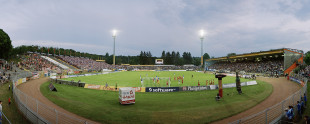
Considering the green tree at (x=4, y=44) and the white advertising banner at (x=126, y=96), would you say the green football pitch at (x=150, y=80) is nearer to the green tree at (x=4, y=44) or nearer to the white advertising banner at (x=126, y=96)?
the white advertising banner at (x=126, y=96)

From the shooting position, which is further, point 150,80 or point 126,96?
point 150,80

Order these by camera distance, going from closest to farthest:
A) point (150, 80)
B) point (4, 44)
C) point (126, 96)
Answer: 1. point (126, 96)
2. point (150, 80)
3. point (4, 44)

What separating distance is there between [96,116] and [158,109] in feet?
18.7

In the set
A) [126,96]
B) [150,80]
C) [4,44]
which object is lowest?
[150,80]

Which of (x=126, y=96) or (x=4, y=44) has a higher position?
(x=4, y=44)

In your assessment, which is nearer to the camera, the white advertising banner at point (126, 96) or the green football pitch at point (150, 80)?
the white advertising banner at point (126, 96)

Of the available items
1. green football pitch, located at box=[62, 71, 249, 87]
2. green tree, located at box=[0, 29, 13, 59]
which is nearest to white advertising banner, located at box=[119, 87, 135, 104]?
green football pitch, located at box=[62, 71, 249, 87]

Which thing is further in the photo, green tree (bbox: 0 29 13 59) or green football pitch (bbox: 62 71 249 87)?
green tree (bbox: 0 29 13 59)

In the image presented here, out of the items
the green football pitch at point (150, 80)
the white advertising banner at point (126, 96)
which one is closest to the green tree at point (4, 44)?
the green football pitch at point (150, 80)

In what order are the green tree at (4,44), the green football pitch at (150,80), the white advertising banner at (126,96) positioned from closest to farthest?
the white advertising banner at (126,96), the green football pitch at (150,80), the green tree at (4,44)

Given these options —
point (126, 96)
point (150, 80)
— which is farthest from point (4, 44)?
point (126, 96)

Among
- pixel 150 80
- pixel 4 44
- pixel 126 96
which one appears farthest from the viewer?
pixel 4 44

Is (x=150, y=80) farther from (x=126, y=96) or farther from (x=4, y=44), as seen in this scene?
(x=4, y=44)

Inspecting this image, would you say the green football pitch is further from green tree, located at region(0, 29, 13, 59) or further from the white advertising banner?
green tree, located at region(0, 29, 13, 59)
